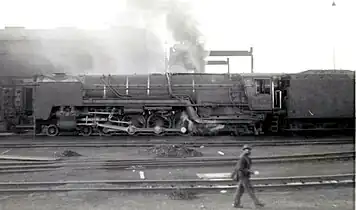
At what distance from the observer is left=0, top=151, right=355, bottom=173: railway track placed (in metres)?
11.1

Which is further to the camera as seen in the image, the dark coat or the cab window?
the cab window

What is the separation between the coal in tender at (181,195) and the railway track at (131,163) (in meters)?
2.81

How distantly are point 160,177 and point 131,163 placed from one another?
1687mm

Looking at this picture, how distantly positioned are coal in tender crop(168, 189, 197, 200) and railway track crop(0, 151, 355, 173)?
281 cm

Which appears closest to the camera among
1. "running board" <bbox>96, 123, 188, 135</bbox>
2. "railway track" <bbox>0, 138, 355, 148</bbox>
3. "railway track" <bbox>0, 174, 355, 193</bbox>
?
"railway track" <bbox>0, 174, 355, 193</bbox>

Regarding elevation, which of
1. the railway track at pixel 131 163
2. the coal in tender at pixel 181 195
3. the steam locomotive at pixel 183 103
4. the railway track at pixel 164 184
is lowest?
the coal in tender at pixel 181 195

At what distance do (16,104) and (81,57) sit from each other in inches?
497

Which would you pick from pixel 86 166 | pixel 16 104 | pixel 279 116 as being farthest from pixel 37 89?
pixel 279 116

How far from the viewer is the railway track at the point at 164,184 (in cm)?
878

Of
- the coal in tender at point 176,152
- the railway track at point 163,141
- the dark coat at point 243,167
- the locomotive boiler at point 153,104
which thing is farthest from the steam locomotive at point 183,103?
the dark coat at point 243,167

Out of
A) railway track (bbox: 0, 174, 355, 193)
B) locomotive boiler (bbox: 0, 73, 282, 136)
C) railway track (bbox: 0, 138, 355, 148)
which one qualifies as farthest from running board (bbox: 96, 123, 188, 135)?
railway track (bbox: 0, 174, 355, 193)

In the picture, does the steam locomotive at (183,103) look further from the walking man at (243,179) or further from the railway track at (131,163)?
the walking man at (243,179)

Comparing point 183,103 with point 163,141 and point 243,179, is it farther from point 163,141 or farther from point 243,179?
point 243,179

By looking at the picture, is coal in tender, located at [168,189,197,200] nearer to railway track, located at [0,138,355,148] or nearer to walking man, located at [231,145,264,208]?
walking man, located at [231,145,264,208]
